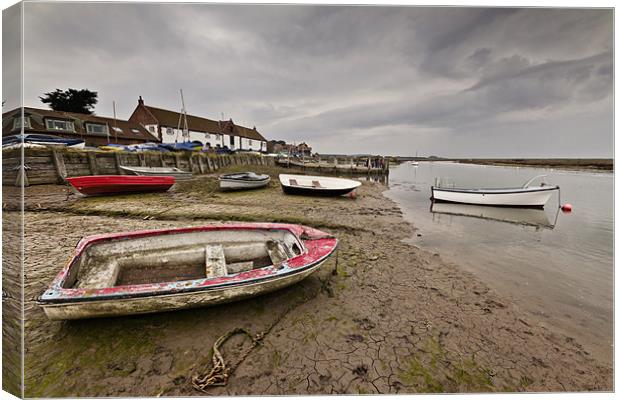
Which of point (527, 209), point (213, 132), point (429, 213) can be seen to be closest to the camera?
point (429, 213)

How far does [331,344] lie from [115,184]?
12.1 m

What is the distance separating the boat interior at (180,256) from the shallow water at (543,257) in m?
4.24

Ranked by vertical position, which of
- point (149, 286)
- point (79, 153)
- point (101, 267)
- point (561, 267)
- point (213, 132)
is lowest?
point (561, 267)

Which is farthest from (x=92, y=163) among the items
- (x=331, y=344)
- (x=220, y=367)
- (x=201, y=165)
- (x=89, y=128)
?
(x=331, y=344)

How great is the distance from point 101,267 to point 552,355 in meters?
6.01

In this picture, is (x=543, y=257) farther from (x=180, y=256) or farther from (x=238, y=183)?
(x=238, y=183)

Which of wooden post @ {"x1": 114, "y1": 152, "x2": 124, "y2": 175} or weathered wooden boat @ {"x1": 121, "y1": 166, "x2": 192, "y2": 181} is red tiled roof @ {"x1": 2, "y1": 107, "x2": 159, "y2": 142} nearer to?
wooden post @ {"x1": 114, "y1": 152, "x2": 124, "y2": 175}

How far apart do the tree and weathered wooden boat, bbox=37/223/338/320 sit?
37027mm

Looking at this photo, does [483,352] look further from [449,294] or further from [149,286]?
[149,286]

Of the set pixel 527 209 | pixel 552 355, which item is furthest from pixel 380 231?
pixel 527 209

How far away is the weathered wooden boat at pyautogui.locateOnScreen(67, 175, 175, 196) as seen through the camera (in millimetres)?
10055

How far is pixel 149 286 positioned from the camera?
2.45 meters

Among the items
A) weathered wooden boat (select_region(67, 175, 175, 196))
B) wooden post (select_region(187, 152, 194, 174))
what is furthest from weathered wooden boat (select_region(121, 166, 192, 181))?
wooden post (select_region(187, 152, 194, 174))

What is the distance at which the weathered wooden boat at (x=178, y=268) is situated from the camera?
2.34 m
